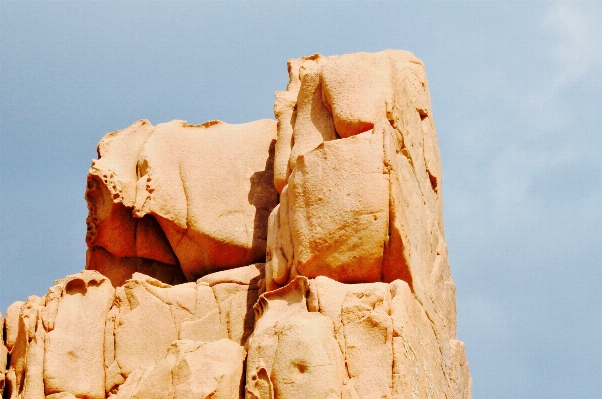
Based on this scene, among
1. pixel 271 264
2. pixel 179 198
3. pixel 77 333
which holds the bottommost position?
pixel 77 333

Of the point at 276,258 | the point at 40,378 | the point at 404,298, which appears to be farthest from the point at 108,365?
the point at 404,298

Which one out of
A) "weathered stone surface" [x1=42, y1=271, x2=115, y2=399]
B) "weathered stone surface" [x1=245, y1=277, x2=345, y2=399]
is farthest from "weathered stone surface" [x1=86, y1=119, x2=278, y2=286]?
"weathered stone surface" [x1=245, y1=277, x2=345, y2=399]

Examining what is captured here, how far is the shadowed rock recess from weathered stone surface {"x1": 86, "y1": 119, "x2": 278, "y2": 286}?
0.05 feet

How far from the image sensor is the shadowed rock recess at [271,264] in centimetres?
1571

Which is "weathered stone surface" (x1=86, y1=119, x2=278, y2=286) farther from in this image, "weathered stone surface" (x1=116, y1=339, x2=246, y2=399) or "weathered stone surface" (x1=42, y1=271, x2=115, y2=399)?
"weathered stone surface" (x1=116, y1=339, x2=246, y2=399)

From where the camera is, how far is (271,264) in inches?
671

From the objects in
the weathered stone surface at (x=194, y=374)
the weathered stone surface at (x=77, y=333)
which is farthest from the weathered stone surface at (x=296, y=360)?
the weathered stone surface at (x=77, y=333)

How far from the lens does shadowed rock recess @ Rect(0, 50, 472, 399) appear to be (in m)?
15.7

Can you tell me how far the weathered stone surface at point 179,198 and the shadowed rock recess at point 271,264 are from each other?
0.02 m

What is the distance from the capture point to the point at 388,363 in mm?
15430

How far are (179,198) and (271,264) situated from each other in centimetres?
185

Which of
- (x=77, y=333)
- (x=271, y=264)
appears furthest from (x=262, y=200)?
(x=77, y=333)

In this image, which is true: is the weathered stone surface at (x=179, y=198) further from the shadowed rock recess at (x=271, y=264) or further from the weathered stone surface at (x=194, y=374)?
the weathered stone surface at (x=194, y=374)

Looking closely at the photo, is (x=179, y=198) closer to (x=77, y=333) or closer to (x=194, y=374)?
(x=77, y=333)
